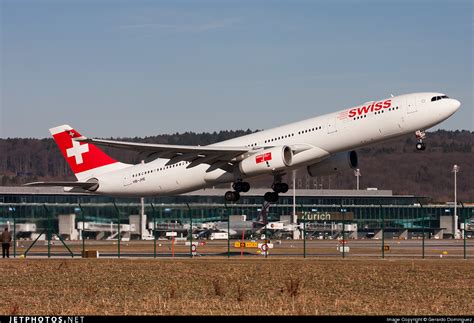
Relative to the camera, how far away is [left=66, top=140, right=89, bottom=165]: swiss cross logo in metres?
60.5

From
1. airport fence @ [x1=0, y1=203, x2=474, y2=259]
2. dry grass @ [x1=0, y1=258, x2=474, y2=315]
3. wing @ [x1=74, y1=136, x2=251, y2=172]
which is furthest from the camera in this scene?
airport fence @ [x1=0, y1=203, x2=474, y2=259]

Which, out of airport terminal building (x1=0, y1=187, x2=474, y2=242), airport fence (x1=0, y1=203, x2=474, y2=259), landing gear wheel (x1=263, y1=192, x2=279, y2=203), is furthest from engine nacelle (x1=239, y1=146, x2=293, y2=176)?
airport terminal building (x1=0, y1=187, x2=474, y2=242)

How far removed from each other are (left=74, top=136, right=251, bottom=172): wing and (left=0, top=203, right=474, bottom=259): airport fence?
2.83 m

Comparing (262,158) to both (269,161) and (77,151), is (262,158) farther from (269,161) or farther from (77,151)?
(77,151)

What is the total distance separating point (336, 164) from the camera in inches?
2051

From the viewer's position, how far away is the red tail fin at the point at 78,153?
60156 millimetres

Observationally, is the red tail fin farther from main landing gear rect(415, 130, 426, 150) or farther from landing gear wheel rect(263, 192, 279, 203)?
main landing gear rect(415, 130, 426, 150)

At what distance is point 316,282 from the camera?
3195cm

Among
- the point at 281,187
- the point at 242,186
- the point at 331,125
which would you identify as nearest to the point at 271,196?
the point at 281,187

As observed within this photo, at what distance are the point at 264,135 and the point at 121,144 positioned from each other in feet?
26.9

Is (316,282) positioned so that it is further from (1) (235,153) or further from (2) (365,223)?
(2) (365,223)

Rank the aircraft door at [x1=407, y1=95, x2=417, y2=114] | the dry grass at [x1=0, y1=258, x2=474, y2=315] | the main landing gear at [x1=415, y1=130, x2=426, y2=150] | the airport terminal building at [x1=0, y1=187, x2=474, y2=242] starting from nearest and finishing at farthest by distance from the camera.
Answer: the dry grass at [x1=0, y1=258, x2=474, y2=315], the aircraft door at [x1=407, y1=95, x2=417, y2=114], the main landing gear at [x1=415, y1=130, x2=426, y2=150], the airport terminal building at [x1=0, y1=187, x2=474, y2=242]

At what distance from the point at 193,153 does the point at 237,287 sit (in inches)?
815

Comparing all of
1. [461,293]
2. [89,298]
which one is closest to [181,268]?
[89,298]
